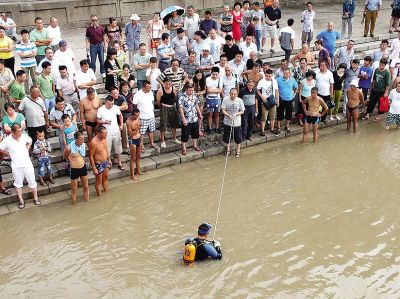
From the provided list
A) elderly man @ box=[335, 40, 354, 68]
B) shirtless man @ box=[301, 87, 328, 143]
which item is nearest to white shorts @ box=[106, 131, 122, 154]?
shirtless man @ box=[301, 87, 328, 143]

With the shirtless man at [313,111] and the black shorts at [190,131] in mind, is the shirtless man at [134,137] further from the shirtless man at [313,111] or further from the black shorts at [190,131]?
the shirtless man at [313,111]

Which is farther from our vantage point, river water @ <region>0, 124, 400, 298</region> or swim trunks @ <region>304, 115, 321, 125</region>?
swim trunks @ <region>304, 115, 321, 125</region>

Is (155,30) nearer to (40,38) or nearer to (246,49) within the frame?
(246,49)

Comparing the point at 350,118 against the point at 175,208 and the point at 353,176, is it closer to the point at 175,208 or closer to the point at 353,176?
the point at 353,176

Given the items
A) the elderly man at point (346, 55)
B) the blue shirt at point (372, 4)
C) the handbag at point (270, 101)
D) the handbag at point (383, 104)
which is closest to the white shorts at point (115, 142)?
the handbag at point (270, 101)

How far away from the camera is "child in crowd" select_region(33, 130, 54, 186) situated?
9.67 metres

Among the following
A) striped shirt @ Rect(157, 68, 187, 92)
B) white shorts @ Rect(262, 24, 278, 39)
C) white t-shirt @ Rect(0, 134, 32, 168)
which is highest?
white shorts @ Rect(262, 24, 278, 39)

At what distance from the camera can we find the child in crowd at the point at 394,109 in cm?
1253

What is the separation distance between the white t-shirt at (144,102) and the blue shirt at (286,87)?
3.32 metres

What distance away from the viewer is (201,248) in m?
7.69

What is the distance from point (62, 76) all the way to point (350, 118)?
23.3ft

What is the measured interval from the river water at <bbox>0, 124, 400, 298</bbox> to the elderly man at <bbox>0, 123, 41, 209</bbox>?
1.80ft

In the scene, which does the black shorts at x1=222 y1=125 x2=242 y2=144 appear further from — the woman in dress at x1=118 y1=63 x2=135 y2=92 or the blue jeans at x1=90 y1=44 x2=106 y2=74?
the blue jeans at x1=90 y1=44 x2=106 y2=74

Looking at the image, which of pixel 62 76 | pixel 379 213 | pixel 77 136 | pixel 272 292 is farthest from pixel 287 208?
pixel 62 76
